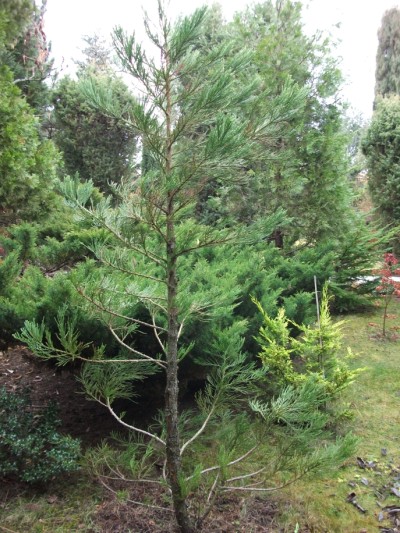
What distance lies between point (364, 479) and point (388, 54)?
18.0 meters

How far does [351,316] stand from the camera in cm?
611

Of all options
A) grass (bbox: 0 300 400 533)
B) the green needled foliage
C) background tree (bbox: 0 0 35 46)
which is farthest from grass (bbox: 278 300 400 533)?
background tree (bbox: 0 0 35 46)

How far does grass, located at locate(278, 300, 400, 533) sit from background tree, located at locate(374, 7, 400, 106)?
15.2m

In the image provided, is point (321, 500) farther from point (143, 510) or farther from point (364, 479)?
point (143, 510)

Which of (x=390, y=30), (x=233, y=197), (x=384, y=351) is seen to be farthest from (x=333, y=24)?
(x=390, y=30)

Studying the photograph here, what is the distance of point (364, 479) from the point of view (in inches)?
102

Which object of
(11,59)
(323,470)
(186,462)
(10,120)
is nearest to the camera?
(323,470)

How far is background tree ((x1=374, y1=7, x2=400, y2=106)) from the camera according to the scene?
15.9 meters

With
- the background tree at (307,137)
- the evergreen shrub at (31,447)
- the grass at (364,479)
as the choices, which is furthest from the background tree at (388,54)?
the evergreen shrub at (31,447)

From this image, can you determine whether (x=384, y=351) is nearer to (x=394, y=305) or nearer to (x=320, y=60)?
(x=394, y=305)

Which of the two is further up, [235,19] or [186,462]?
[235,19]

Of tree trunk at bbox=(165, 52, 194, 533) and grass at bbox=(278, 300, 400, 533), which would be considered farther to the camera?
grass at bbox=(278, 300, 400, 533)

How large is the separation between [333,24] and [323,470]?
20.3ft

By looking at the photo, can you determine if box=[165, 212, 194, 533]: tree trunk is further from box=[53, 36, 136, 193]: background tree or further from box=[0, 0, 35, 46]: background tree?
box=[53, 36, 136, 193]: background tree
